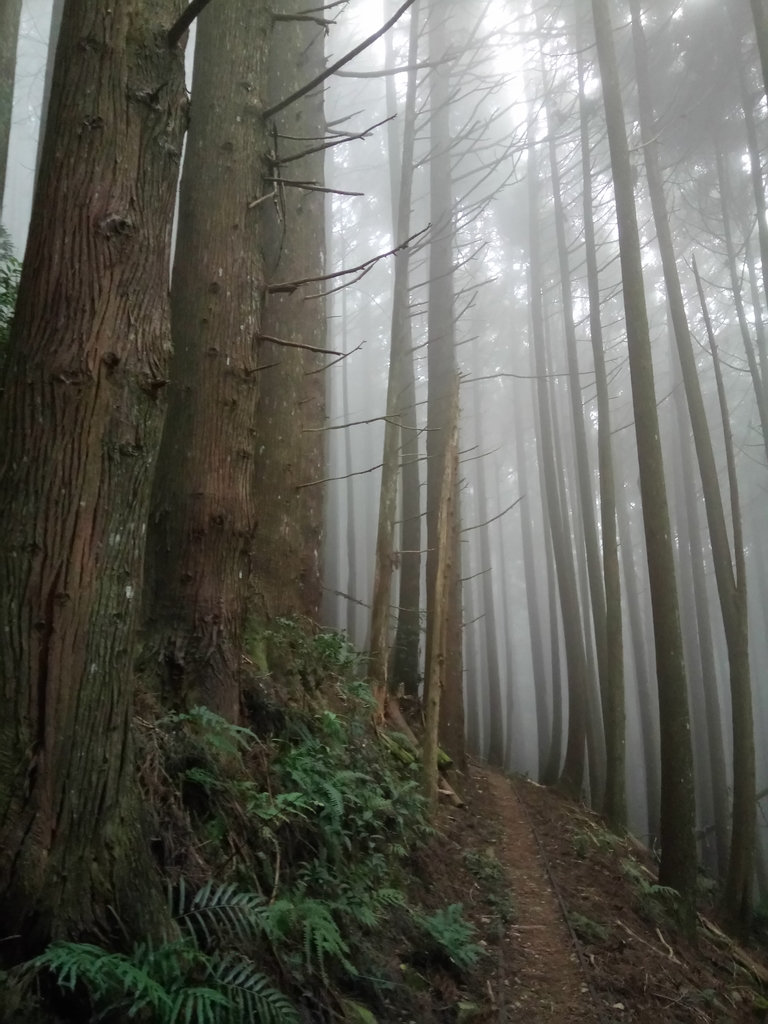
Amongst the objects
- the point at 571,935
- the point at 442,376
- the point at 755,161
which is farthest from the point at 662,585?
the point at 755,161

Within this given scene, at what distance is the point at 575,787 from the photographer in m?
13.5

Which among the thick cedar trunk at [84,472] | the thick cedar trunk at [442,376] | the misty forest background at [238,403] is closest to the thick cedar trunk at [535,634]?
the misty forest background at [238,403]

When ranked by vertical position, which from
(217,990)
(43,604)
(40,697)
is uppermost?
(43,604)

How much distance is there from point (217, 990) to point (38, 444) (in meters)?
2.07

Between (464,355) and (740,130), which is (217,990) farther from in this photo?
(464,355)

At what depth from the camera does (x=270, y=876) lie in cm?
369

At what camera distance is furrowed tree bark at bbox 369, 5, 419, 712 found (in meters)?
8.12

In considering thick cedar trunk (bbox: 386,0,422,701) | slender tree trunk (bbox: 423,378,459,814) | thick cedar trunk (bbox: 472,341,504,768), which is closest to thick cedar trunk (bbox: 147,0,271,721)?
slender tree trunk (bbox: 423,378,459,814)

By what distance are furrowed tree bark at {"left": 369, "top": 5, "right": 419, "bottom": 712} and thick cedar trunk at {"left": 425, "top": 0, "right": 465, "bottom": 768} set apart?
484 millimetres

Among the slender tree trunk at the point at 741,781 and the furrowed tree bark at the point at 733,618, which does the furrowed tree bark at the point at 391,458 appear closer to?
the furrowed tree bark at the point at 733,618

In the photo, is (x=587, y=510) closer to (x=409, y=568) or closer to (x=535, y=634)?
(x=409, y=568)

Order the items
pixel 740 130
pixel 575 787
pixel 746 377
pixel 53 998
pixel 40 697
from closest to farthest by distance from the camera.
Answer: pixel 53 998, pixel 40 697, pixel 575 787, pixel 740 130, pixel 746 377

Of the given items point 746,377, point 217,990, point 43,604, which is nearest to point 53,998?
point 217,990

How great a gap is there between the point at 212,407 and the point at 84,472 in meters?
1.72
